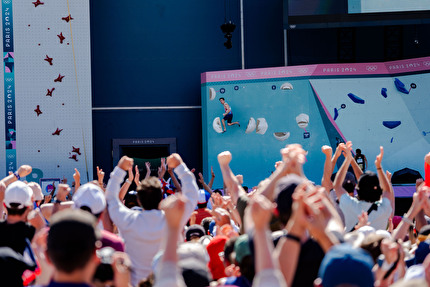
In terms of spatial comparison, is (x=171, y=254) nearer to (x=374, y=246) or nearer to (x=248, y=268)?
(x=248, y=268)

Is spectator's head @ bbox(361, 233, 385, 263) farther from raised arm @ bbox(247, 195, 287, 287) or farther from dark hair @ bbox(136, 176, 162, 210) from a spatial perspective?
dark hair @ bbox(136, 176, 162, 210)

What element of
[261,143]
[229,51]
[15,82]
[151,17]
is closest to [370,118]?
[261,143]

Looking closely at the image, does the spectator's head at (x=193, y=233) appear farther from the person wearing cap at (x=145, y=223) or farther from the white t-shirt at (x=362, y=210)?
the white t-shirt at (x=362, y=210)

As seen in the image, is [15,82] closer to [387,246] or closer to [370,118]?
[370,118]

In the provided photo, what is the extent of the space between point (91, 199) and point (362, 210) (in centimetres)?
233

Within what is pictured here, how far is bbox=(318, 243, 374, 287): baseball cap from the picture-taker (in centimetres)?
231

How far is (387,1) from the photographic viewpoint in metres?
13.6

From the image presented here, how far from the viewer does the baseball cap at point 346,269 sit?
2311 mm

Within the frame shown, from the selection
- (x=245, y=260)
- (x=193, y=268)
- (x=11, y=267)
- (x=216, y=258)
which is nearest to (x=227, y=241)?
(x=216, y=258)

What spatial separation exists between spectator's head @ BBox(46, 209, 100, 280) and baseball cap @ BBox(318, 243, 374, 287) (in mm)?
930

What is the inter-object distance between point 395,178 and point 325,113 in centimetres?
218

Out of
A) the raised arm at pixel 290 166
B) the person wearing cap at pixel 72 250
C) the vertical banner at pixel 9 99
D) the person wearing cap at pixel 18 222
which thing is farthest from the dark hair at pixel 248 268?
the vertical banner at pixel 9 99

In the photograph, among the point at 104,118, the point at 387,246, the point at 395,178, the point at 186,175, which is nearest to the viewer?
the point at 387,246

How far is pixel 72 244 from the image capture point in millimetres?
2238
